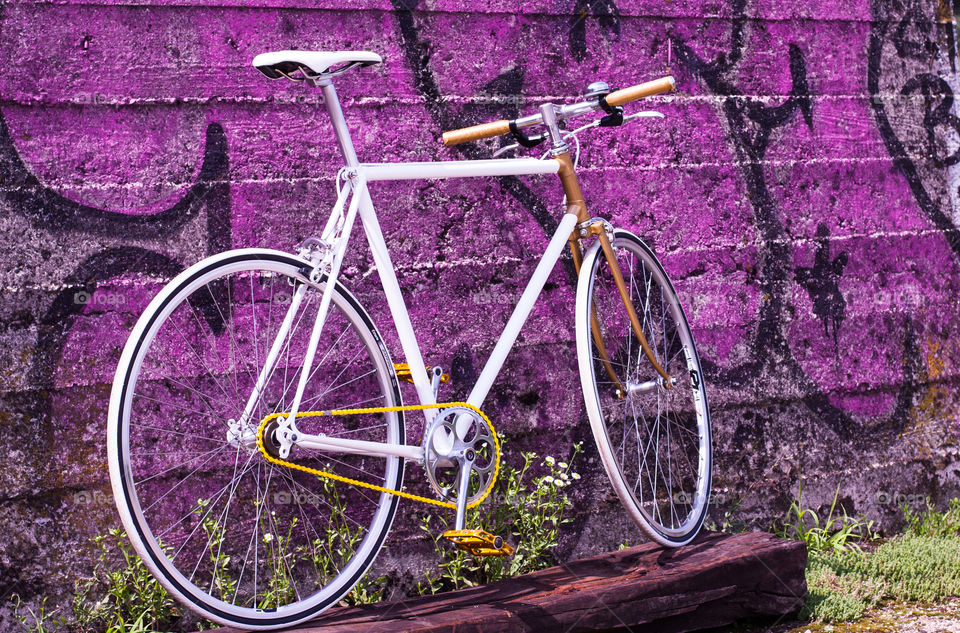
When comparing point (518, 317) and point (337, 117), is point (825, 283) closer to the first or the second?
point (518, 317)

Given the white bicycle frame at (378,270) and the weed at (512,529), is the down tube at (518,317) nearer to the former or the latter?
the white bicycle frame at (378,270)

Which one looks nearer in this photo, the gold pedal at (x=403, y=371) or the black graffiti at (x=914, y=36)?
the gold pedal at (x=403, y=371)

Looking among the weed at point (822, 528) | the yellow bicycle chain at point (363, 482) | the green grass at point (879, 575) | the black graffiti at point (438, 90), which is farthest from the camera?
the weed at point (822, 528)

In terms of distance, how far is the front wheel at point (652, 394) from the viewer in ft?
10.2

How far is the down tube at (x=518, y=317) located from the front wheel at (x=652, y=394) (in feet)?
0.48

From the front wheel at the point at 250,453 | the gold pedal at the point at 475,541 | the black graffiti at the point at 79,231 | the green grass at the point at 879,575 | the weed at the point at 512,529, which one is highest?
the black graffiti at the point at 79,231

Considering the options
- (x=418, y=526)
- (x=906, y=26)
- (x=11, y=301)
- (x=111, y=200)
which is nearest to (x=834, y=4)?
(x=906, y=26)

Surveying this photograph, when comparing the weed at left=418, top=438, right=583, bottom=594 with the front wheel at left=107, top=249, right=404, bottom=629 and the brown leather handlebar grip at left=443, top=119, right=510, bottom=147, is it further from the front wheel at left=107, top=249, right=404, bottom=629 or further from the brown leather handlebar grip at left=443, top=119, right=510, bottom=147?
the brown leather handlebar grip at left=443, top=119, right=510, bottom=147

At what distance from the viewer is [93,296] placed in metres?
2.64

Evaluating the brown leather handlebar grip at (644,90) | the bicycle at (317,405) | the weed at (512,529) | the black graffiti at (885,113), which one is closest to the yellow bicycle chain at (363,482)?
the bicycle at (317,405)

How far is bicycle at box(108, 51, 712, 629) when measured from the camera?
2.32 m

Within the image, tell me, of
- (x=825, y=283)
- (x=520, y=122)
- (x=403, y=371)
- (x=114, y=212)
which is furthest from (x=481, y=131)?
(x=825, y=283)

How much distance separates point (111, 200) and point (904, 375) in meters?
3.31

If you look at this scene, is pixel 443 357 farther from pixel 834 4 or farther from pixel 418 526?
pixel 834 4
